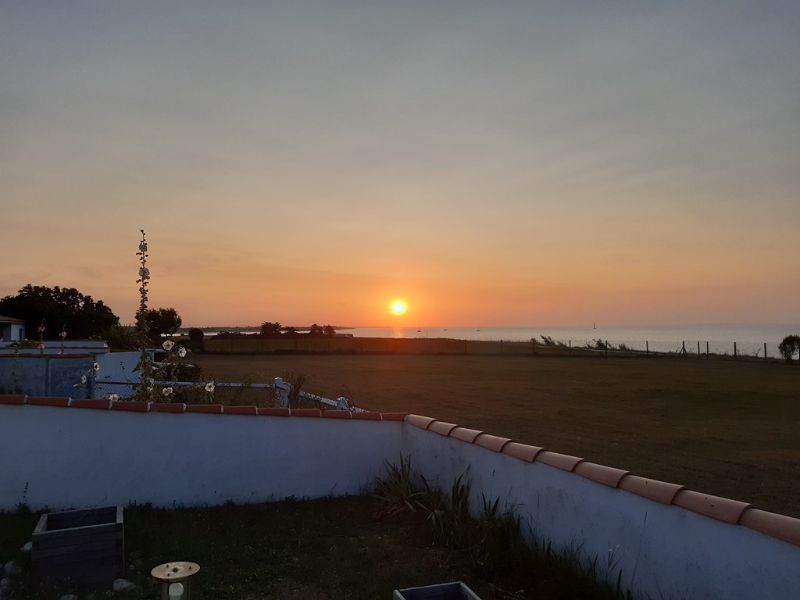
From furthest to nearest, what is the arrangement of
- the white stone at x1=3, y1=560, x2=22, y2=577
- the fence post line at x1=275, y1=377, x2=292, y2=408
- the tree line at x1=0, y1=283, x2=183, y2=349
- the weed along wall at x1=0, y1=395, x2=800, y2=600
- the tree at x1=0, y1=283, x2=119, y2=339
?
the tree at x1=0, y1=283, x2=119, y2=339, the tree line at x1=0, y1=283, x2=183, y2=349, the fence post line at x1=275, y1=377, x2=292, y2=408, the white stone at x1=3, y1=560, x2=22, y2=577, the weed along wall at x1=0, y1=395, x2=800, y2=600

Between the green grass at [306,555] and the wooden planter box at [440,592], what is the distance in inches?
29.4

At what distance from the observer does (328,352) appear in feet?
140

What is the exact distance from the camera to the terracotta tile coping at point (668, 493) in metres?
3.02

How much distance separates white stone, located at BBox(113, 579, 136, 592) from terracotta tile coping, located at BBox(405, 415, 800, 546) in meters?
3.08

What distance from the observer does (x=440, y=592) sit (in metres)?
3.52

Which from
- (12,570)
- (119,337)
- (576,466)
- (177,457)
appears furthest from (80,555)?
(119,337)

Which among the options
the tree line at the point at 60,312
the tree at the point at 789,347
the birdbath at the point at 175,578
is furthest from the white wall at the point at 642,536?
the tree line at the point at 60,312

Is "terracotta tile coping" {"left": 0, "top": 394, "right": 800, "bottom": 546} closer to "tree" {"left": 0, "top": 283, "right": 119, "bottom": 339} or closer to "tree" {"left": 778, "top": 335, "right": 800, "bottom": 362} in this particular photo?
"tree" {"left": 778, "top": 335, "right": 800, "bottom": 362}

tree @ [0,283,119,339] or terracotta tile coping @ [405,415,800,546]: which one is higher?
tree @ [0,283,119,339]

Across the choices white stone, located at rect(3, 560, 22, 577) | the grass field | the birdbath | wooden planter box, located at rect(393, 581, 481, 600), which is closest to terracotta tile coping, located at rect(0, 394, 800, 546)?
wooden planter box, located at rect(393, 581, 481, 600)

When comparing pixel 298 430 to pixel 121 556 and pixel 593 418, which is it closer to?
pixel 121 556

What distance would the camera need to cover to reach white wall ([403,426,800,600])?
3051mm

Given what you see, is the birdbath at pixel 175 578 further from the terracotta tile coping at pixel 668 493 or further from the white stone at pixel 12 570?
the terracotta tile coping at pixel 668 493

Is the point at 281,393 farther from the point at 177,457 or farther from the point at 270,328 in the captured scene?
the point at 270,328
